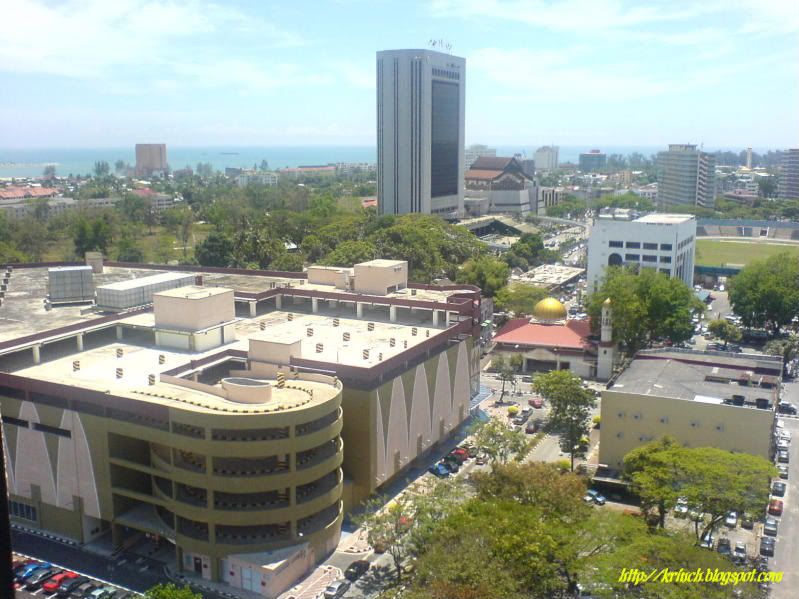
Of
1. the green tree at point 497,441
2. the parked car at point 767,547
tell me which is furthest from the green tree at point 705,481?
the green tree at point 497,441

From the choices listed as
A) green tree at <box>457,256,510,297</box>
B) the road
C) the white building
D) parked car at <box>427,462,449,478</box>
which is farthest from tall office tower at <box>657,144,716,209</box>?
parked car at <box>427,462,449,478</box>

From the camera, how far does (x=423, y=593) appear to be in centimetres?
2827

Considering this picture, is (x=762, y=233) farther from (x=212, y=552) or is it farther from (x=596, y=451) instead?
(x=212, y=552)

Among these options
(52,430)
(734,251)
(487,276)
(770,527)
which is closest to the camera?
(52,430)

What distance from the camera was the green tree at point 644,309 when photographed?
215ft

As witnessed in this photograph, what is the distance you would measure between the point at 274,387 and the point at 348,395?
4.15 m

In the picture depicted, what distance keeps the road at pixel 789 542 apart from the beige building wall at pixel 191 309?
32.8m

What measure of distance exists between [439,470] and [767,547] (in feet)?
58.4

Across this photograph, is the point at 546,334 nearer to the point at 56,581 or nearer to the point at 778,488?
the point at 778,488

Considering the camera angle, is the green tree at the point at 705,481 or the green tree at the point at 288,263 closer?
the green tree at the point at 705,481

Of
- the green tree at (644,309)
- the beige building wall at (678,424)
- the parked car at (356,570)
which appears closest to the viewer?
the parked car at (356,570)

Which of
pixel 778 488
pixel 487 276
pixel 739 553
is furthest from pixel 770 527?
pixel 487 276

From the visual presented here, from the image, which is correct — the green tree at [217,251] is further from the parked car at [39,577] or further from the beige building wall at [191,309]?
the parked car at [39,577]

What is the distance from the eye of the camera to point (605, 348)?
209 ft
